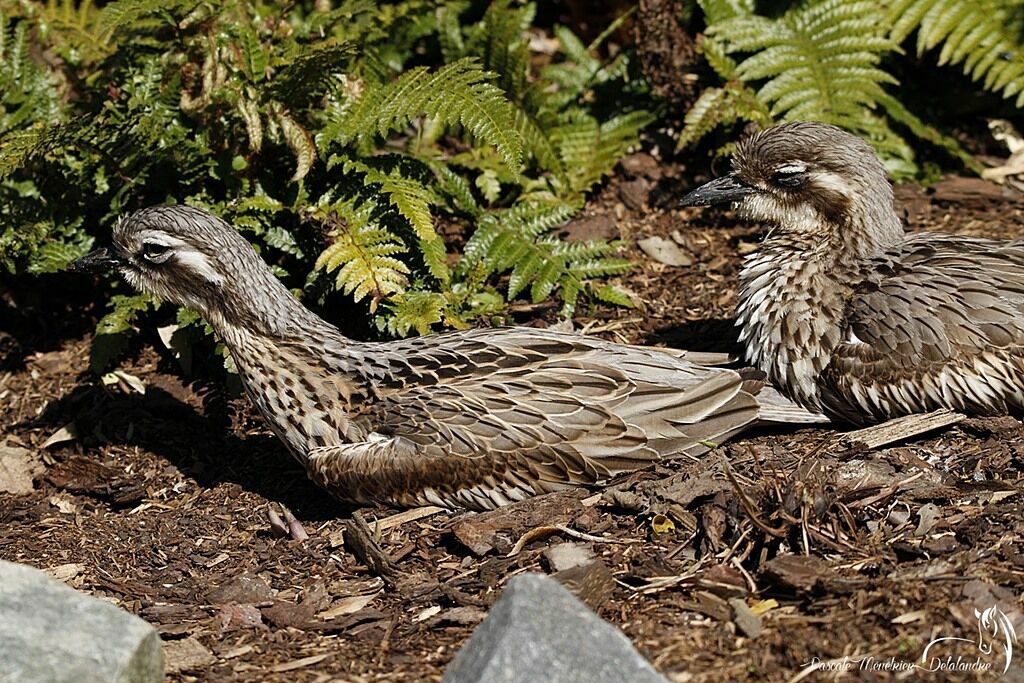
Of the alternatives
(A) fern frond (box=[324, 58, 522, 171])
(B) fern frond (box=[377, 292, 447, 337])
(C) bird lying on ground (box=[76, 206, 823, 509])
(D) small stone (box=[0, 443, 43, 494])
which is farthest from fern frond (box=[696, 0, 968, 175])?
(D) small stone (box=[0, 443, 43, 494])

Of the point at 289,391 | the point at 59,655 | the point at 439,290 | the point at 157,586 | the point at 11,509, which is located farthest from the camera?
the point at 439,290

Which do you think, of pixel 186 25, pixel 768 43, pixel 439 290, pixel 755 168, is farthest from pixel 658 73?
pixel 186 25

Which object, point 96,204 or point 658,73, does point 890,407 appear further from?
point 96,204

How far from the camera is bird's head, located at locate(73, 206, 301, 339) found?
21.3 feet

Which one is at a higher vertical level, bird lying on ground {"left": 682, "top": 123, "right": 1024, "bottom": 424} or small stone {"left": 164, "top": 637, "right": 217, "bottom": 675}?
bird lying on ground {"left": 682, "top": 123, "right": 1024, "bottom": 424}

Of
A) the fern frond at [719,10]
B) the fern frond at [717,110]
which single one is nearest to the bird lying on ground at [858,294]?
the fern frond at [717,110]

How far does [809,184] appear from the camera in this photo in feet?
23.3

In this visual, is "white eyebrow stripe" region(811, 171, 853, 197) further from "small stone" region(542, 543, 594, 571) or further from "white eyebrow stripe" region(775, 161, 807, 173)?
"small stone" region(542, 543, 594, 571)

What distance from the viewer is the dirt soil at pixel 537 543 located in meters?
4.89

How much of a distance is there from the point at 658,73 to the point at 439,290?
2.60 meters

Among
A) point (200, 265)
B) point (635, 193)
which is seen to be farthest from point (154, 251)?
point (635, 193)

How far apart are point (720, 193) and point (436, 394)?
7.24ft

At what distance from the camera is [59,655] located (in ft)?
14.8

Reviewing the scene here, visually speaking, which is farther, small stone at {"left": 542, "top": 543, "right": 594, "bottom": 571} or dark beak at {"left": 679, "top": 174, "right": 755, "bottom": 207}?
dark beak at {"left": 679, "top": 174, "right": 755, "bottom": 207}
